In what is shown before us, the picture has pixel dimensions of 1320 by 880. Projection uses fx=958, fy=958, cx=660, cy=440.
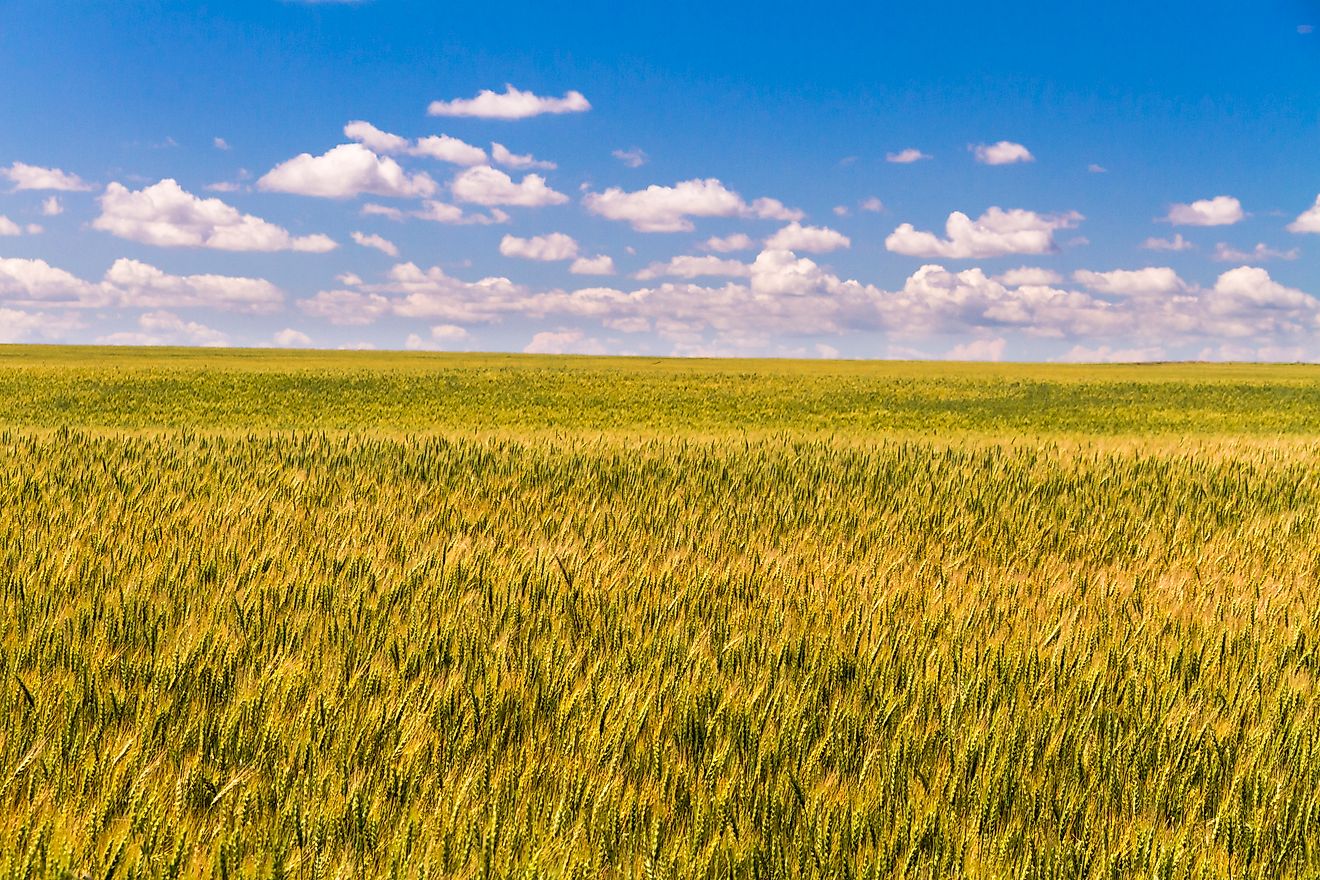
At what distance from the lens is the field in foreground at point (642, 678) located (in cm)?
202

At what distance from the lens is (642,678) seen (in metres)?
2.83

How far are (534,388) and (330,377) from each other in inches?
268

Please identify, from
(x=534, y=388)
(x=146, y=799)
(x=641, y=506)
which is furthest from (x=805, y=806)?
(x=534, y=388)

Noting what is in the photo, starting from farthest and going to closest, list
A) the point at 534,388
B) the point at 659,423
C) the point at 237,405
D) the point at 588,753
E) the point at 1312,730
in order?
the point at 534,388
the point at 237,405
the point at 659,423
the point at 1312,730
the point at 588,753

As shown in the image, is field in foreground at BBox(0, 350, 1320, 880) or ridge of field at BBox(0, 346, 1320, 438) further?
ridge of field at BBox(0, 346, 1320, 438)

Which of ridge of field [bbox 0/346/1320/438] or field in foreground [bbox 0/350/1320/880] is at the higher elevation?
ridge of field [bbox 0/346/1320/438]

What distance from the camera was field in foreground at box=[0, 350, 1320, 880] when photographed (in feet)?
6.64

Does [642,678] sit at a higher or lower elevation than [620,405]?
lower

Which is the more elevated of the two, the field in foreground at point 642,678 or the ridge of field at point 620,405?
the ridge of field at point 620,405

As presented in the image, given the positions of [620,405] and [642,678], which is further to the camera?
[620,405]

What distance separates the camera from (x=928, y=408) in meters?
23.4

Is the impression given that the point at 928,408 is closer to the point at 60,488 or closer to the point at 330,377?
the point at 330,377

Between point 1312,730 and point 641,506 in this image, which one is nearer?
point 1312,730

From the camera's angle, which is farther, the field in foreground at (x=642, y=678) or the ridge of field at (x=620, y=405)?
the ridge of field at (x=620, y=405)
